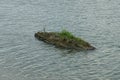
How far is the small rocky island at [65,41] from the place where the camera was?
114 feet

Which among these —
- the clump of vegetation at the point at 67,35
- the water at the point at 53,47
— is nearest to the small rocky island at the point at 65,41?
the clump of vegetation at the point at 67,35

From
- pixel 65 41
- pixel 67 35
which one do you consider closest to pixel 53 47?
pixel 65 41

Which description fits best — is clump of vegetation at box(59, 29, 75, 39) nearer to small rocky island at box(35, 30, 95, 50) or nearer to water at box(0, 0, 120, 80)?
small rocky island at box(35, 30, 95, 50)

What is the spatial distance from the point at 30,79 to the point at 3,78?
2.02m

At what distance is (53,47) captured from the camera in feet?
115

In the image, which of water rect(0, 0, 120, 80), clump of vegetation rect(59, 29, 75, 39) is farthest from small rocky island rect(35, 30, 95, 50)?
water rect(0, 0, 120, 80)

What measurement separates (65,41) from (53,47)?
1.37m

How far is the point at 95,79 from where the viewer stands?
27891mm

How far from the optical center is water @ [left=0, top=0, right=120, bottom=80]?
2903cm

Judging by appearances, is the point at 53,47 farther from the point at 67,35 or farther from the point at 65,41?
the point at 67,35

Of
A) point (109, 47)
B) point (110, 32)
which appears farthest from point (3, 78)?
point (110, 32)

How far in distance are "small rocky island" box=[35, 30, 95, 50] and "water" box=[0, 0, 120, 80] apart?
2.51 feet

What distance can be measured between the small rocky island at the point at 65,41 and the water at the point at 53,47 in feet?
2.51

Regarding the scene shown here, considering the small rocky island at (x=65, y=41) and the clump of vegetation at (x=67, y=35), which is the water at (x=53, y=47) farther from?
the clump of vegetation at (x=67, y=35)
